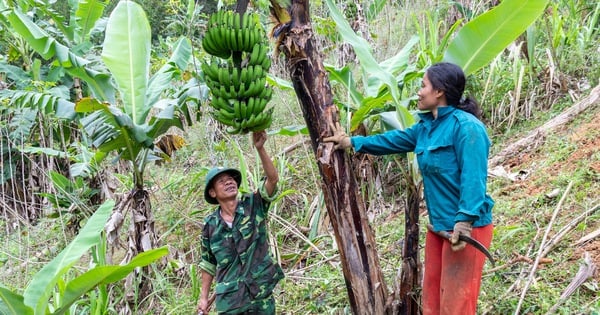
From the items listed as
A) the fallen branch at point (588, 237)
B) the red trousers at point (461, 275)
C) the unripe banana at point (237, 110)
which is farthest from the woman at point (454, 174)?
the fallen branch at point (588, 237)

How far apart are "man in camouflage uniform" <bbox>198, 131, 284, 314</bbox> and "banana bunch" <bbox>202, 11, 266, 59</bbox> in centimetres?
60

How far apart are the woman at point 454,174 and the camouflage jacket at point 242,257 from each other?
568 millimetres

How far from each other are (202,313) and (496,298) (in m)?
1.57

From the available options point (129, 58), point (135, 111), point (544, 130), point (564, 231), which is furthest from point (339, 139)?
point (544, 130)

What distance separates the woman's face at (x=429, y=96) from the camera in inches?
75.0

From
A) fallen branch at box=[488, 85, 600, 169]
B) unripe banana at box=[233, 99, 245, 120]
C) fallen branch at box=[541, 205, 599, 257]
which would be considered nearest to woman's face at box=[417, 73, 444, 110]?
unripe banana at box=[233, 99, 245, 120]

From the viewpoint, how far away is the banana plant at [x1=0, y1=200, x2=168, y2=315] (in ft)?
6.66

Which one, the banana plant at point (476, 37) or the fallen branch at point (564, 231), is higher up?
the banana plant at point (476, 37)

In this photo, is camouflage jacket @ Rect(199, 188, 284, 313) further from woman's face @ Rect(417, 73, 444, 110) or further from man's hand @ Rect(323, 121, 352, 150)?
woman's face @ Rect(417, 73, 444, 110)

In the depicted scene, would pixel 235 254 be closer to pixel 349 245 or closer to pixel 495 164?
pixel 349 245

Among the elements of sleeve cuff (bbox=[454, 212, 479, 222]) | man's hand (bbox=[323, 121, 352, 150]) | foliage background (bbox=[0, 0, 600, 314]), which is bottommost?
foliage background (bbox=[0, 0, 600, 314])

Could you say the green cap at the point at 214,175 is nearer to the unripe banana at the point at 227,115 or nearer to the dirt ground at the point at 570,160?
the unripe banana at the point at 227,115

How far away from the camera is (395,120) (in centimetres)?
273

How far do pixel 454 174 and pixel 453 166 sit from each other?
0.03 meters
